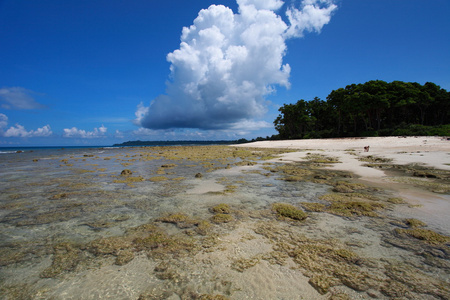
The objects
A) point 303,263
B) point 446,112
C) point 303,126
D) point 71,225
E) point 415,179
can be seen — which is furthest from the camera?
point 303,126

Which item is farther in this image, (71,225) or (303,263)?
(71,225)

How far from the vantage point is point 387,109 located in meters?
56.2

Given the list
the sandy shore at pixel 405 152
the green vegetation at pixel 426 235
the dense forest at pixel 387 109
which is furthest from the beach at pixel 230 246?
the dense forest at pixel 387 109

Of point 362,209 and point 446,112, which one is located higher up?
point 446,112

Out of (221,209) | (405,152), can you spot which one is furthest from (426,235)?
(405,152)

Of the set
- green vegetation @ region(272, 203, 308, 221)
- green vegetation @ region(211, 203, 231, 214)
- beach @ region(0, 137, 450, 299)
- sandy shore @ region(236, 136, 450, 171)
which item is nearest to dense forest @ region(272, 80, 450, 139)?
sandy shore @ region(236, 136, 450, 171)

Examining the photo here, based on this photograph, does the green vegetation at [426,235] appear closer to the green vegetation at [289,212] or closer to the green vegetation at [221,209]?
the green vegetation at [289,212]

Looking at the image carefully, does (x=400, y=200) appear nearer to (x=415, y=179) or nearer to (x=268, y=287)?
(x=415, y=179)

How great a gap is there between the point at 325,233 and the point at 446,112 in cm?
7996

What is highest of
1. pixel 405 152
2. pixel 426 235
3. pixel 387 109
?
pixel 387 109

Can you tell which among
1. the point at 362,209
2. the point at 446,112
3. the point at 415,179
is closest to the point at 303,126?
the point at 446,112

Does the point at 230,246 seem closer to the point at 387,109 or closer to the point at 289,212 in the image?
the point at 289,212

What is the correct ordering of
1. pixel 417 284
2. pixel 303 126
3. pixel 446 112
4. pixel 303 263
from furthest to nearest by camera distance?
1. pixel 303 126
2. pixel 446 112
3. pixel 303 263
4. pixel 417 284

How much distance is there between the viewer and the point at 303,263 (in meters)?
3.71
